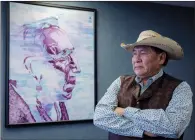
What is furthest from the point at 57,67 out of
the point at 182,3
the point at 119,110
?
the point at 182,3

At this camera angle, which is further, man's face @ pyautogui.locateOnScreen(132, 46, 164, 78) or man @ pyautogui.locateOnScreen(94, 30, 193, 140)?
man's face @ pyautogui.locateOnScreen(132, 46, 164, 78)

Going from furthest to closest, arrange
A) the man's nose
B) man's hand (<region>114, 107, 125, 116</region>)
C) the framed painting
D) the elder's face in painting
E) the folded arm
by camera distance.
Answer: the man's nose < the elder's face in painting < the framed painting < man's hand (<region>114, 107, 125, 116</region>) < the folded arm

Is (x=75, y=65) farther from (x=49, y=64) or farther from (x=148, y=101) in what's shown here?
(x=148, y=101)

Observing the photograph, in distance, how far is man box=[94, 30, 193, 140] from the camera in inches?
59.9

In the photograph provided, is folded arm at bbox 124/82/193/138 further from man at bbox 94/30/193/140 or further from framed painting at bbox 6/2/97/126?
framed painting at bbox 6/2/97/126

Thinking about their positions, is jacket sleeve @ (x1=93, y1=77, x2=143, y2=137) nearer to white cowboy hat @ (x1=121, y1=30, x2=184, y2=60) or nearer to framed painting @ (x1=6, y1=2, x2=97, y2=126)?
white cowboy hat @ (x1=121, y1=30, x2=184, y2=60)

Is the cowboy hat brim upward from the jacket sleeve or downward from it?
upward

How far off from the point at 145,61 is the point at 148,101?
0.77 feet

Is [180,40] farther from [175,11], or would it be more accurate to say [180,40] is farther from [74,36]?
[74,36]

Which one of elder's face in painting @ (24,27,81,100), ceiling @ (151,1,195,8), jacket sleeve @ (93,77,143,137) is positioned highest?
ceiling @ (151,1,195,8)

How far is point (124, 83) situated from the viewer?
70.4 inches

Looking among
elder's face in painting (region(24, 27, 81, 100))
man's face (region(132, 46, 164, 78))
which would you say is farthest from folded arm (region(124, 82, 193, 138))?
elder's face in painting (region(24, 27, 81, 100))

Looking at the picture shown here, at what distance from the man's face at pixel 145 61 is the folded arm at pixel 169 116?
192 mm

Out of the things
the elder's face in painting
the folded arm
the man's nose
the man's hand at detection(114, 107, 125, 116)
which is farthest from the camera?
the man's nose
